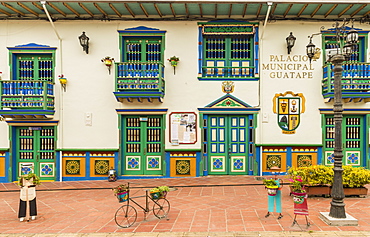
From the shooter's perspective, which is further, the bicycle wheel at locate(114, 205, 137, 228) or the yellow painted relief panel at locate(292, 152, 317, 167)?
the yellow painted relief panel at locate(292, 152, 317, 167)

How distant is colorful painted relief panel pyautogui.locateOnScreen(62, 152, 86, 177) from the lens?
10781 millimetres

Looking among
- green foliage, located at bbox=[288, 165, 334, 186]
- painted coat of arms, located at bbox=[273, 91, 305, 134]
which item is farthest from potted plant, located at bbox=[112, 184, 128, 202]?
painted coat of arms, located at bbox=[273, 91, 305, 134]

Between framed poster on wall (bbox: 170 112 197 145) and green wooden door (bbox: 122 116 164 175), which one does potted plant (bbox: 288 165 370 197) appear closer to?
framed poster on wall (bbox: 170 112 197 145)

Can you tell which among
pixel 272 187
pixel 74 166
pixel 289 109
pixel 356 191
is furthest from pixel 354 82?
pixel 74 166

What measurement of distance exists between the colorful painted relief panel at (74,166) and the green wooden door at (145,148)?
174 centimetres

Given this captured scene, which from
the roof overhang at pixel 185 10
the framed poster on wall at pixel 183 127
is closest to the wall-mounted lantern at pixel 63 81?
the roof overhang at pixel 185 10

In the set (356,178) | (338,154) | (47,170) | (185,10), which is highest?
(185,10)

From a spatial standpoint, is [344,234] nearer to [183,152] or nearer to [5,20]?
[183,152]

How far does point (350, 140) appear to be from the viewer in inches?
429

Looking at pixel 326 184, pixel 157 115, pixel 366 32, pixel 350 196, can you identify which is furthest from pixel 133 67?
pixel 366 32

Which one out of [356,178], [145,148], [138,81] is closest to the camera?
[356,178]

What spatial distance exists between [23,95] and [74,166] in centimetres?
345

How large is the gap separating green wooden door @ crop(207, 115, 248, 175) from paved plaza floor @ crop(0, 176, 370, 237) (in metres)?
1.38

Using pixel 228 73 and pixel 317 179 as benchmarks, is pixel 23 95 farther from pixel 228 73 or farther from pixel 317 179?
pixel 317 179
